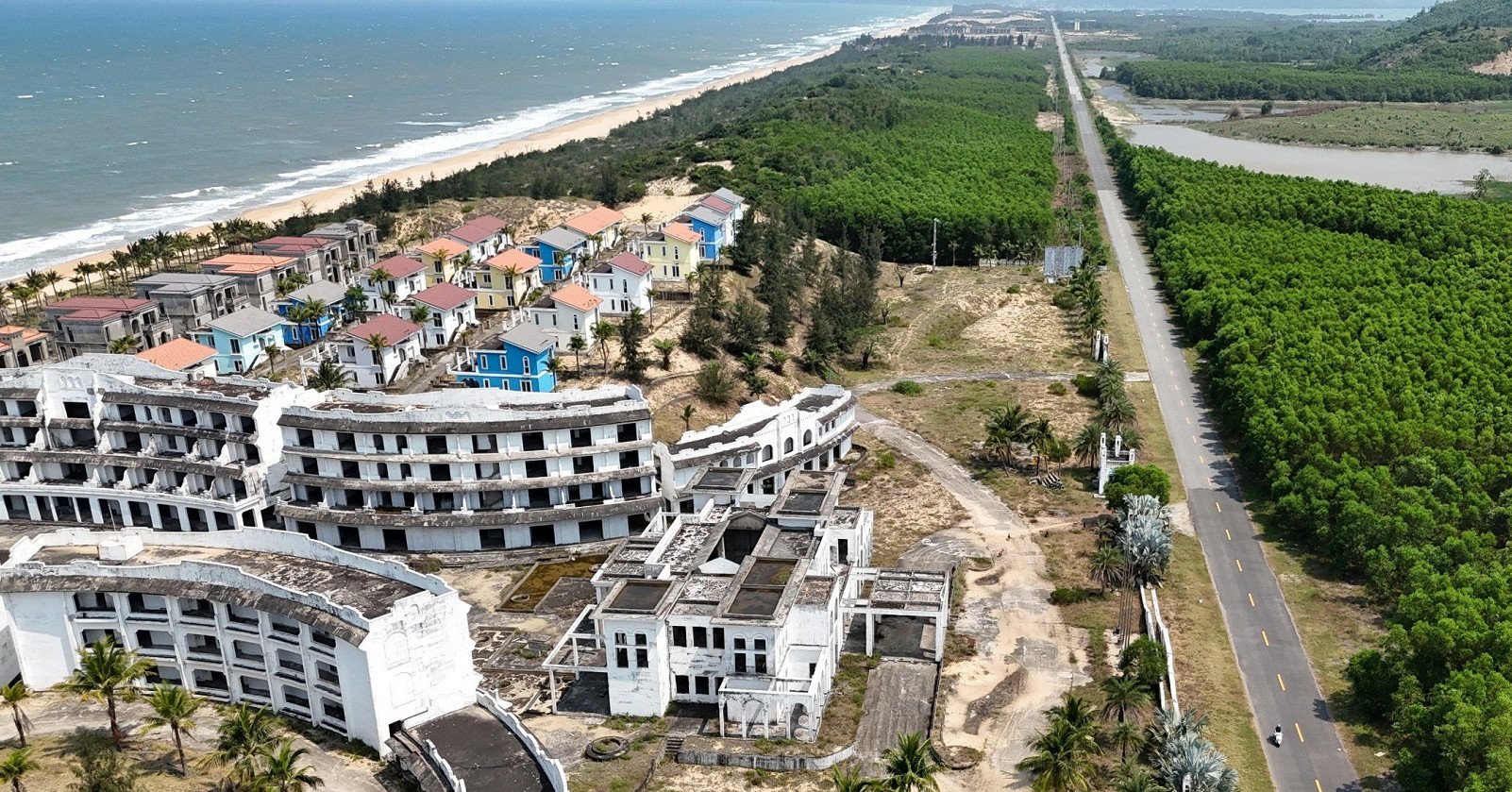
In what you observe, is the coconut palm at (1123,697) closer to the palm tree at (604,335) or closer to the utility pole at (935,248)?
the palm tree at (604,335)

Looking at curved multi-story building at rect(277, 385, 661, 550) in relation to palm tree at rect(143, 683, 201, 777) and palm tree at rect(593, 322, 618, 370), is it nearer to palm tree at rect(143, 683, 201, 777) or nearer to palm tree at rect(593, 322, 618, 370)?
palm tree at rect(593, 322, 618, 370)

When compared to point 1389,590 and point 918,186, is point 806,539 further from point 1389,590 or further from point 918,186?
point 918,186

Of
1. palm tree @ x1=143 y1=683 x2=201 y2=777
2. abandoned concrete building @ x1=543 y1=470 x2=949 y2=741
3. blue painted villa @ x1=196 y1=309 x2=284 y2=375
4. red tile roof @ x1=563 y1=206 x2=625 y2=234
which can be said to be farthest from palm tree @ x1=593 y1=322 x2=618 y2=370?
palm tree @ x1=143 y1=683 x2=201 y2=777

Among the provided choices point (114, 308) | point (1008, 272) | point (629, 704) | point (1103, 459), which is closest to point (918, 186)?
point (1008, 272)

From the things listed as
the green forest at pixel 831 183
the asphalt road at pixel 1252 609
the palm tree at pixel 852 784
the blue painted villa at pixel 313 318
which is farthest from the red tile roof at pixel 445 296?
the palm tree at pixel 852 784

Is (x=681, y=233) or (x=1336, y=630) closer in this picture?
(x=1336, y=630)

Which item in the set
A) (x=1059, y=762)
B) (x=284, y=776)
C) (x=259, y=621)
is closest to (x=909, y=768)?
(x=1059, y=762)

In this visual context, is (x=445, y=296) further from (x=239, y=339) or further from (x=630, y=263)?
(x=239, y=339)
